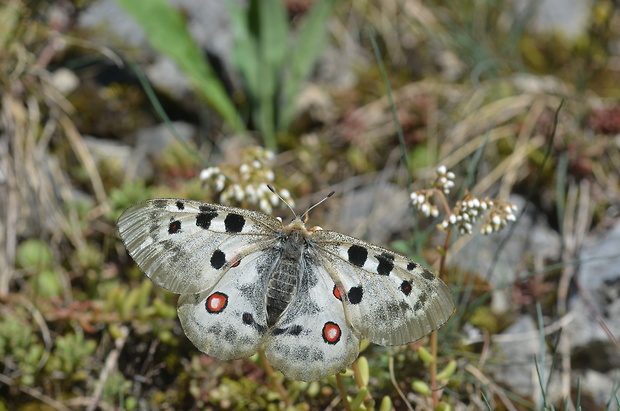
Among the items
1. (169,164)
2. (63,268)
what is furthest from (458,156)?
(63,268)

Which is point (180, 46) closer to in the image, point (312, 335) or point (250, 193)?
point (250, 193)

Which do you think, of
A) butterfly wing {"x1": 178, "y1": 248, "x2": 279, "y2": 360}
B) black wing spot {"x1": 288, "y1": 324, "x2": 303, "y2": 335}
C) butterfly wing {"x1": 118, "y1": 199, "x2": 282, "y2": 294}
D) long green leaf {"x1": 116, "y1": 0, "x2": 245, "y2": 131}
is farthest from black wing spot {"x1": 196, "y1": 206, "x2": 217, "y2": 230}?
long green leaf {"x1": 116, "y1": 0, "x2": 245, "y2": 131}

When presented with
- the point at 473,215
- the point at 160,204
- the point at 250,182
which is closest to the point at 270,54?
the point at 250,182

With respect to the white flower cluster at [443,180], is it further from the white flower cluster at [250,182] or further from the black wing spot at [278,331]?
the black wing spot at [278,331]

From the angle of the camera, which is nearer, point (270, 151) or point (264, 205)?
point (264, 205)

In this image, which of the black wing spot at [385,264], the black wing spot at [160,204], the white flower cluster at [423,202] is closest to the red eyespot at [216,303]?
the black wing spot at [160,204]
